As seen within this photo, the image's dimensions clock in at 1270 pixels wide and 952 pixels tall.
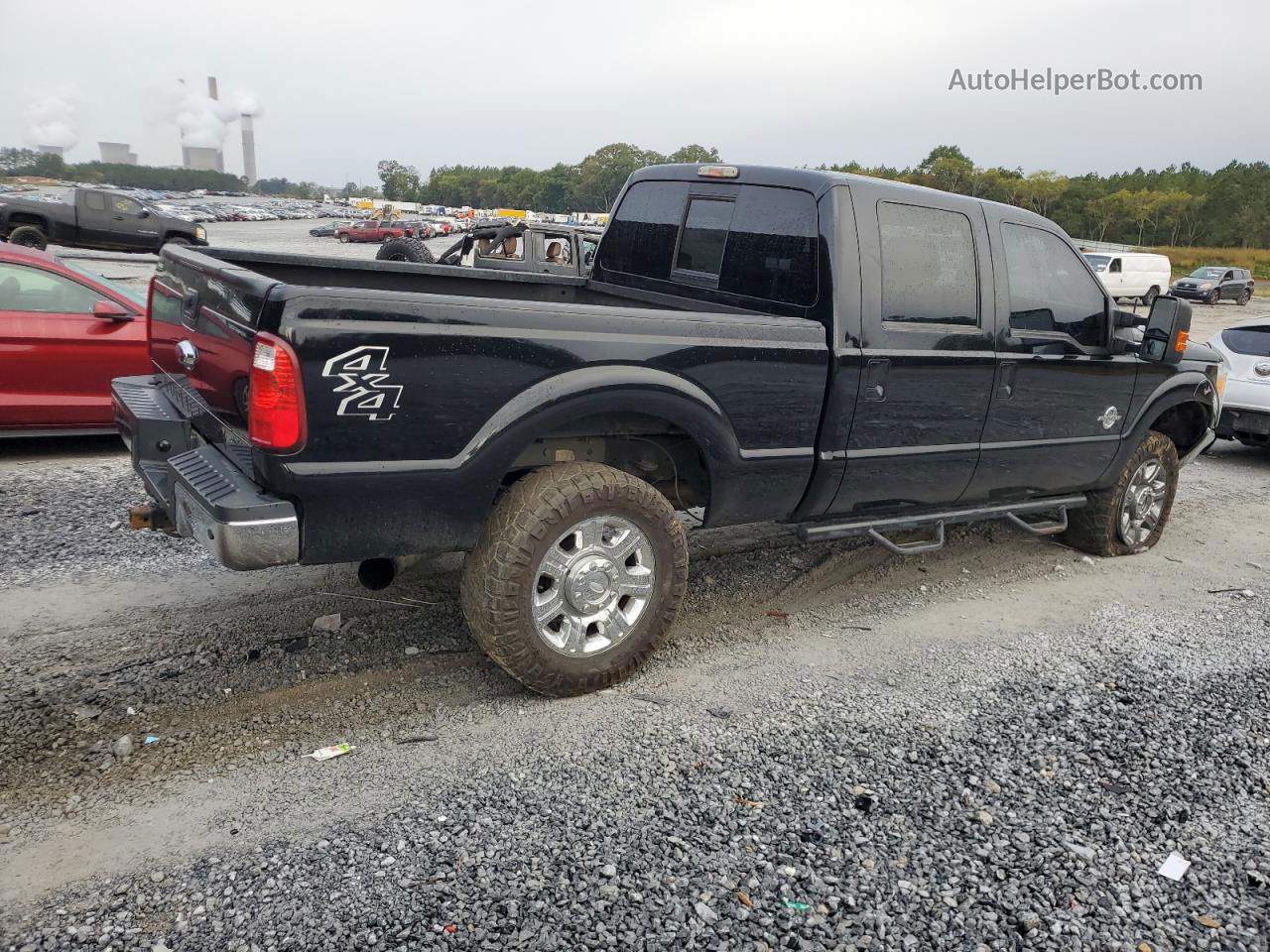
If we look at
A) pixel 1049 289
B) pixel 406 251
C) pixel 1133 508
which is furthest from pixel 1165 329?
pixel 406 251

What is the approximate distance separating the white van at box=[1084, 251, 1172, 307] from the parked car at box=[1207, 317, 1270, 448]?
25513 mm

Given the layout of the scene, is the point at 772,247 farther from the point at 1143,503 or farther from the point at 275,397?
the point at 1143,503

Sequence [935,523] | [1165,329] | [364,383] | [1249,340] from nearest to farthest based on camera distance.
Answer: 1. [364,383]
2. [935,523]
3. [1165,329]
4. [1249,340]

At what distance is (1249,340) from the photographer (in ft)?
30.8

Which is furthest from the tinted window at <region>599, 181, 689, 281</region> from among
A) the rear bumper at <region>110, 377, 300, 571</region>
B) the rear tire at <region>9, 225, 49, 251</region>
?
the rear tire at <region>9, 225, 49, 251</region>

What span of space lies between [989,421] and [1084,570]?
1624mm

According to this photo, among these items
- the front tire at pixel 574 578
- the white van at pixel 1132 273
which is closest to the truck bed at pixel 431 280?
the front tire at pixel 574 578

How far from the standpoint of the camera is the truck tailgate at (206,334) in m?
3.12

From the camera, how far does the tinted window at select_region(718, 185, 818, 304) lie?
4125mm

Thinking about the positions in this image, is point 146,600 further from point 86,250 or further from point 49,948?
point 86,250

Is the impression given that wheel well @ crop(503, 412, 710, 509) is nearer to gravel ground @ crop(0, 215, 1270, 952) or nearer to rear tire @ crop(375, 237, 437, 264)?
gravel ground @ crop(0, 215, 1270, 952)

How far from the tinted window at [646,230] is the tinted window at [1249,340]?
7184mm

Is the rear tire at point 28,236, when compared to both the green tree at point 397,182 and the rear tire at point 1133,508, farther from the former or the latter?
the green tree at point 397,182

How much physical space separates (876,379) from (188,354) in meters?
2.88
